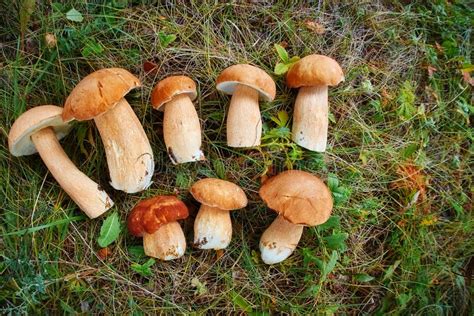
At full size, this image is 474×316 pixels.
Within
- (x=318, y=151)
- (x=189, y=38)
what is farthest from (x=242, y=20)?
(x=318, y=151)

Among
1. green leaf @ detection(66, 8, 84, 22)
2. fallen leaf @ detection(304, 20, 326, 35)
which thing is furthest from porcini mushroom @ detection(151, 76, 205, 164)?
fallen leaf @ detection(304, 20, 326, 35)

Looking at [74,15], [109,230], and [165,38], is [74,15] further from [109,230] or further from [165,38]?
[109,230]

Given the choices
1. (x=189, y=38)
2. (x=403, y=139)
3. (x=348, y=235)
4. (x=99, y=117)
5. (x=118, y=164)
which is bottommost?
(x=348, y=235)

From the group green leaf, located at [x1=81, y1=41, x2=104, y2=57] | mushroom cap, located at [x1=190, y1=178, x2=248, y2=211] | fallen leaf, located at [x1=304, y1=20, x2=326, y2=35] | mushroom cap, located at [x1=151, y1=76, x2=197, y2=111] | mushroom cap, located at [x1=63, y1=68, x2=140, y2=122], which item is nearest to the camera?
mushroom cap, located at [x1=63, y1=68, x2=140, y2=122]

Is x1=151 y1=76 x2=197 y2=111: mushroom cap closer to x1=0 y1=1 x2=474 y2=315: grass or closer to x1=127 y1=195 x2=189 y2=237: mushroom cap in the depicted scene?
x1=0 y1=1 x2=474 y2=315: grass

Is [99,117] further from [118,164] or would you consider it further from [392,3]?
[392,3]

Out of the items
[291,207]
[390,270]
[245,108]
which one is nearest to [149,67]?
[245,108]
